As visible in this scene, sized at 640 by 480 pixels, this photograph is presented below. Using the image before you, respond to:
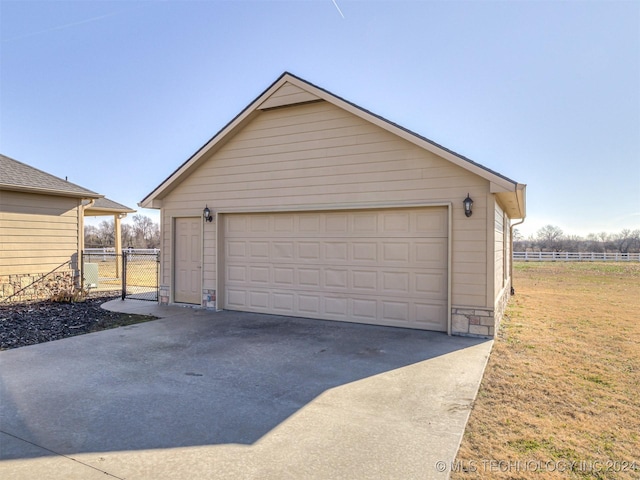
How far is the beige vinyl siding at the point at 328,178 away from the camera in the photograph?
650 centimetres

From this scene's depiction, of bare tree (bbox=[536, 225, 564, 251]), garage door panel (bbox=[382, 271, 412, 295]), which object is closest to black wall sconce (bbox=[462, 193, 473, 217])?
garage door panel (bbox=[382, 271, 412, 295])

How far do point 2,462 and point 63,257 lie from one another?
1065 cm

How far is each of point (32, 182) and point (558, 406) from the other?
43.0 ft

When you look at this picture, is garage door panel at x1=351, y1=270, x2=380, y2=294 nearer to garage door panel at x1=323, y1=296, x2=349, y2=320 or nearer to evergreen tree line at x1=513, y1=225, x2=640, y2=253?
garage door panel at x1=323, y1=296, x2=349, y2=320

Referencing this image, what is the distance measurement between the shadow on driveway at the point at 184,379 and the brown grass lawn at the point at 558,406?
0.57 meters

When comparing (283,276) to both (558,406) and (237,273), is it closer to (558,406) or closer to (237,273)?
(237,273)

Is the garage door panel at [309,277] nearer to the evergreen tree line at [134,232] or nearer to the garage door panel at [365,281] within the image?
the garage door panel at [365,281]

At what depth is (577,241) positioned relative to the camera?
55250mm

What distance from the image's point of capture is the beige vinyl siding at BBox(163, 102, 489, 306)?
21.3ft

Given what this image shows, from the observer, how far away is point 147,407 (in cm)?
354

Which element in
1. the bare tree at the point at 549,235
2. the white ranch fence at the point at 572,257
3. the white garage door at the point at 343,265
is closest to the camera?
the white garage door at the point at 343,265

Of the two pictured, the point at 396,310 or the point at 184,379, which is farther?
the point at 396,310

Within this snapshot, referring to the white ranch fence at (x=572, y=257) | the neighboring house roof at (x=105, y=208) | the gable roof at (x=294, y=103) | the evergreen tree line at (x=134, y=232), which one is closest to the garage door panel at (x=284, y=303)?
the gable roof at (x=294, y=103)

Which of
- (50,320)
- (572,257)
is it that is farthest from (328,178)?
(572,257)
